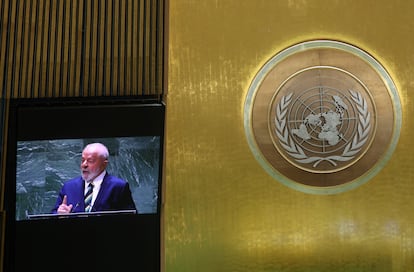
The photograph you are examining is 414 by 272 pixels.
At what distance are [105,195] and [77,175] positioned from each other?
30 centimetres

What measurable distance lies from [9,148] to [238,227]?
7.09ft

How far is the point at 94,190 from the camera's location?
4195 mm

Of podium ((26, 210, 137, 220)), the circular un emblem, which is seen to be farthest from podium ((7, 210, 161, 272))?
the circular un emblem

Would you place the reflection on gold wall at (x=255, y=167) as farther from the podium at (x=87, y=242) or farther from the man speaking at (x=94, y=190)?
the man speaking at (x=94, y=190)

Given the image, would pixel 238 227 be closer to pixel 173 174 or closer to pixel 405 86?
pixel 173 174

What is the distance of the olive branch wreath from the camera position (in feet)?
14.1

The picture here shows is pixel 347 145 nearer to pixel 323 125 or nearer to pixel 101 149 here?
pixel 323 125

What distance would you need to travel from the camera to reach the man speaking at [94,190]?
13.7 feet

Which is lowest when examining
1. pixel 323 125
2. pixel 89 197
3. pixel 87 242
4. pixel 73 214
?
pixel 87 242

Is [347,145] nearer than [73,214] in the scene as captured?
No

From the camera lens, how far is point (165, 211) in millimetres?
4234

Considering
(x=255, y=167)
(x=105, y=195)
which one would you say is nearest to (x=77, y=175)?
(x=105, y=195)

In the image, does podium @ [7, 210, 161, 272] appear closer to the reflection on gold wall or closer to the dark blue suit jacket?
the dark blue suit jacket

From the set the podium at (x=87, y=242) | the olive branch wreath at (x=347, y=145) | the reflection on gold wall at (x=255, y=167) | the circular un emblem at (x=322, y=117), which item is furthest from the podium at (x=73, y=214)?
the olive branch wreath at (x=347, y=145)
